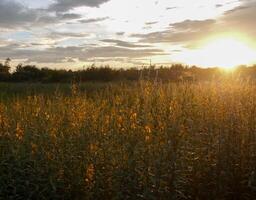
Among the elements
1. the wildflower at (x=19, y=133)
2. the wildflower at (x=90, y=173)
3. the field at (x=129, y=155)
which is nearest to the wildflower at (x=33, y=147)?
the field at (x=129, y=155)

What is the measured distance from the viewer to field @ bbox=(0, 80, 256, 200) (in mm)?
4996

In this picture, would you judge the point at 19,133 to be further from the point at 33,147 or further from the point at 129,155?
the point at 129,155

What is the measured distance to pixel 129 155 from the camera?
504cm

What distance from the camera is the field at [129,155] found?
16.4ft

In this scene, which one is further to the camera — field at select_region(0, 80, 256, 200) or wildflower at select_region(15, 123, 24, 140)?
wildflower at select_region(15, 123, 24, 140)

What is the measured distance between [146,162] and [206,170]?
111 centimetres

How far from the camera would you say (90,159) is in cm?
532

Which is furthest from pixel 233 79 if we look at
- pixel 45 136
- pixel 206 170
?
pixel 45 136

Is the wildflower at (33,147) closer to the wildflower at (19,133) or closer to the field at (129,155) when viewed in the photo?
the field at (129,155)

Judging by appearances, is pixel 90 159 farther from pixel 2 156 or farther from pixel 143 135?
pixel 2 156

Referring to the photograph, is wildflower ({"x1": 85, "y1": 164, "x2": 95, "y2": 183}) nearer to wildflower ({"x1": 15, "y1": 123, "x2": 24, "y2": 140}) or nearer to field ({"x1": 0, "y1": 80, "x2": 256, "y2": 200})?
field ({"x1": 0, "y1": 80, "x2": 256, "y2": 200})

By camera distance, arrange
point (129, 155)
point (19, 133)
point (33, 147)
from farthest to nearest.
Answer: point (19, 133) < point (33, 147) < point (129, 155)

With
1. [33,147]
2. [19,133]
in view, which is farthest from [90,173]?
[19,133]

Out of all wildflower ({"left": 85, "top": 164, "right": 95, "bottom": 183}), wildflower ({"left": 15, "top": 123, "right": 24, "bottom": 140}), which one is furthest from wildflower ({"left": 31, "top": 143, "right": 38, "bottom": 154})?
wildflower ({"left": 85, "top": 164, "right": 95, "bottom": 183})
